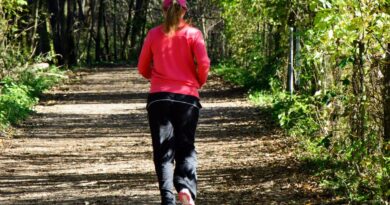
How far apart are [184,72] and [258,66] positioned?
17.2 m

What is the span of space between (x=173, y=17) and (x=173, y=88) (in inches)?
23.1

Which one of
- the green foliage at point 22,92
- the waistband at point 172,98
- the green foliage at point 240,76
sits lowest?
the green foliage at point 240,76

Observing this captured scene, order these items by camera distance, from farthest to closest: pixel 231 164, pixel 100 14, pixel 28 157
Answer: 1. pixel 100 14
2. pixel 28 157
3. pixel 231 164

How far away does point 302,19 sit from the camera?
14.8 m

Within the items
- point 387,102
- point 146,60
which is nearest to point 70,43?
point 387,102

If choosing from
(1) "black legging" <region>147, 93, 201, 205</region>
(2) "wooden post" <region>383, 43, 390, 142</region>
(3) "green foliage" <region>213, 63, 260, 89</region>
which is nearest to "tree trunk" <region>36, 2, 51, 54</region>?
(3) "green foliage" <region>213, 63, 260, 89</region>

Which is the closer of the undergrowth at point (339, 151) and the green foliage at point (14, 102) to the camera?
the undergrowth at point (339, 151)

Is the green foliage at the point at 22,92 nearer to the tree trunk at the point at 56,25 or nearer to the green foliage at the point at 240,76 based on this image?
the green foliage at the point at 240,76

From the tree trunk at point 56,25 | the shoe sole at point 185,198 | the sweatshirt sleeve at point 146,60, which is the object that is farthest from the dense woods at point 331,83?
the tree trunk at point 56,25

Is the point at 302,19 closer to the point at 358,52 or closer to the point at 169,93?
the point at 358,52

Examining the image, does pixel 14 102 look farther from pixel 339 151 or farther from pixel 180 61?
pixel 180 61

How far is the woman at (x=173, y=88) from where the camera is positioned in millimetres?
7324

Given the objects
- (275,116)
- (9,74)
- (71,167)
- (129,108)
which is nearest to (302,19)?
(275,116)

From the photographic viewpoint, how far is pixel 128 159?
12.4 m
